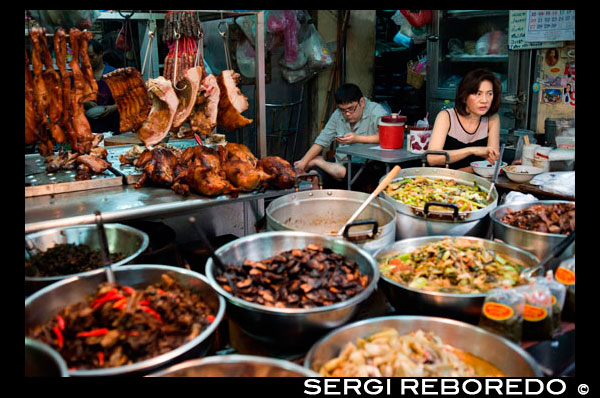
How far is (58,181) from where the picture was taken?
2730 millimetres

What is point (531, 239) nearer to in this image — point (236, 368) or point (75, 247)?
point (236, 368)

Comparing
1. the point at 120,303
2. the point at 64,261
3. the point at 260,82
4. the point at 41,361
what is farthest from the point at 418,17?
the point at 41,361

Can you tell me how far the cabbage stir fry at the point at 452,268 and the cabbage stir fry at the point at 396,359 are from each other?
33cm

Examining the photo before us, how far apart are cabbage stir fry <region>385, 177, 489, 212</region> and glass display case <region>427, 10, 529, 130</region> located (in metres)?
2.72

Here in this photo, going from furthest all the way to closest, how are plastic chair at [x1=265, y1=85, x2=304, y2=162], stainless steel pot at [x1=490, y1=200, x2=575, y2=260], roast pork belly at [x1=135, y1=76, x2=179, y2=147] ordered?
plastic chair at [x1=265, y1=85, x2=304, y2=162] → roast pork belly at [x1=135, y1=76, x2=179, y2=147] → stainless steel pot at [x1=490, y1=200, x2=575, y2=260]

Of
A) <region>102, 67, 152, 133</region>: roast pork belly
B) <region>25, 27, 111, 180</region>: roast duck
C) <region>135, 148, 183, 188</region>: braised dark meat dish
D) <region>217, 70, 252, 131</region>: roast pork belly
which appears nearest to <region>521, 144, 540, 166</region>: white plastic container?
<region>217, 70, 252, 131</region>: roast pork belly

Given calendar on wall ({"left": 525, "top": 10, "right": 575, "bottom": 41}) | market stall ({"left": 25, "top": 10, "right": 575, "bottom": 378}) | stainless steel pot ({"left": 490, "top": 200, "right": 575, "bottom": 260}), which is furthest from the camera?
calendar on wall ({"left": 525, "top": 10, "right": 575, "bottom": 41})

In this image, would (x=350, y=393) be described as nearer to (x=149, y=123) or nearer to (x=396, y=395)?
(x=396, y=395)

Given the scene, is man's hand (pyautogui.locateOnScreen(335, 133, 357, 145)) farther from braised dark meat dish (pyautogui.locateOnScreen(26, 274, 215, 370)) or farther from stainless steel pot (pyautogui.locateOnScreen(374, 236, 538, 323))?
braised dark meat dish (pyautogui.locateOnScreen(26, 274, 215, 370))

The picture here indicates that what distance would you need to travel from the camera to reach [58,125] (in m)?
2.72

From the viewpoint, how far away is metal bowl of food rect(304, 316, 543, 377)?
1531 mm

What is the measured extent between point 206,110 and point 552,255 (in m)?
2.14

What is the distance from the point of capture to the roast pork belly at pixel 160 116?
2979 millimetres

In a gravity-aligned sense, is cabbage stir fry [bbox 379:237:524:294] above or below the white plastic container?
below
